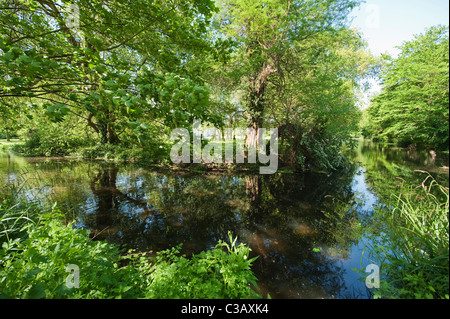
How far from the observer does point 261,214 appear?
5539mm

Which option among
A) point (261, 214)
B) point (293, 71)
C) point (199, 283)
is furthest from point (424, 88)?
point (293, 71)

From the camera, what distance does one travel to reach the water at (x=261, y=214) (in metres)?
3.16

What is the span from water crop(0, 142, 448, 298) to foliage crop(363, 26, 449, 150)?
38 centimetres

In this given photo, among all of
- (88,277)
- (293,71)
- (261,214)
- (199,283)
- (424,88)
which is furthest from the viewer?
(293,71)

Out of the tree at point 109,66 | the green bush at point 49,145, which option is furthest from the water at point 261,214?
the green bush at point 49,145

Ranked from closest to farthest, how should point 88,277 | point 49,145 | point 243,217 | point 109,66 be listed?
point 88,277
point 109,66
point 243,217
point 49,145

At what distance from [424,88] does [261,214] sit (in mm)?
4364

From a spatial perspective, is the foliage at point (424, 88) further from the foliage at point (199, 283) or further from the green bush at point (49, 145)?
the green bush at point (49, 145)

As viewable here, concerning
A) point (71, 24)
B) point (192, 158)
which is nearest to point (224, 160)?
point (192, 158)

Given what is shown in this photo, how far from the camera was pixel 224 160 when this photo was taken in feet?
37.2

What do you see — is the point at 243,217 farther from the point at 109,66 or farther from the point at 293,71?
the point at 293,71

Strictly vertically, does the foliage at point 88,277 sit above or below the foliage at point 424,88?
below

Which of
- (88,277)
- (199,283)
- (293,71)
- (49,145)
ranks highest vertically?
(293,71)

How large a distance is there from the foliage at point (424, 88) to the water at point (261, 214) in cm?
38
